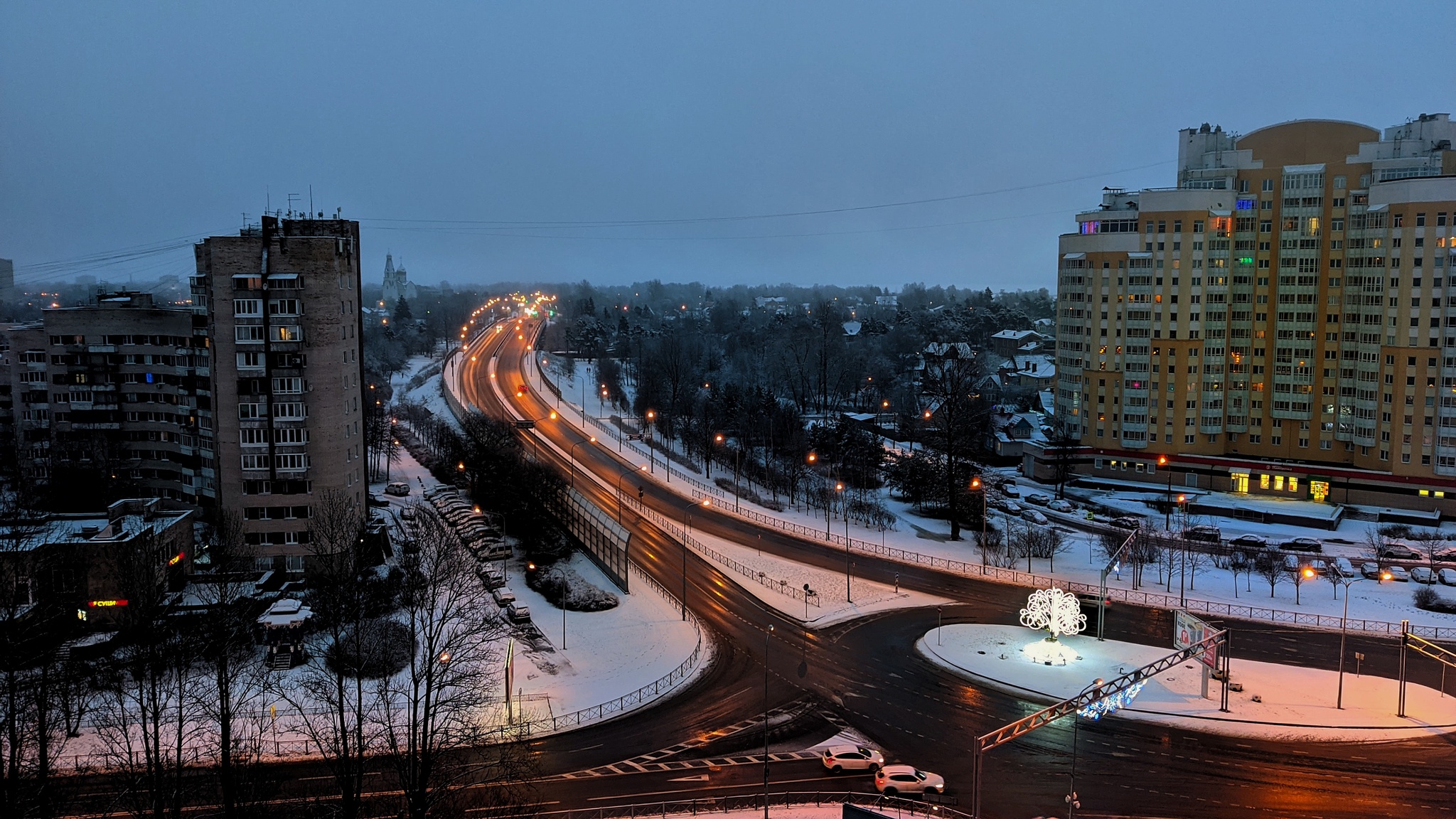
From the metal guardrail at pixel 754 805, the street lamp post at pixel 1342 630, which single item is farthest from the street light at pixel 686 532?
the street lamp post at pixel 1342 630

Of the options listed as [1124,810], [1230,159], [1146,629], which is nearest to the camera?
[1124,810]

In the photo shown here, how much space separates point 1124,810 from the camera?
2886cm

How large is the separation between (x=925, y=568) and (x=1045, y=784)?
81.8 ft

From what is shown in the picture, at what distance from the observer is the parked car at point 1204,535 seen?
63.2m

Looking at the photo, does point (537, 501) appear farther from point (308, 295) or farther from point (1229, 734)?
point (1229, 734)

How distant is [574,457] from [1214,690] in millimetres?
53391

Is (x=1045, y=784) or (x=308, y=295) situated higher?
(x=308, y=295)

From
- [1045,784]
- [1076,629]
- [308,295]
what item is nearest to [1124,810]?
[1045,784]

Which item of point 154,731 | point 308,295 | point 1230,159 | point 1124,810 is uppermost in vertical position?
point 1230,159

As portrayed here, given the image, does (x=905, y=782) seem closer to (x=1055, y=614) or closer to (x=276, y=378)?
(x=1055, y=614)

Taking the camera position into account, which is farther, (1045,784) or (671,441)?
(671,441)

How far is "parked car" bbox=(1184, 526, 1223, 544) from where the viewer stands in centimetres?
6316

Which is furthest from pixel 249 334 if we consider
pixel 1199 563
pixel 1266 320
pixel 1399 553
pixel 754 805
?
pixel 1266 320

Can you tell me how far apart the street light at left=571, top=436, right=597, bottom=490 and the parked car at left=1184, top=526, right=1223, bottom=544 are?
40268mm
